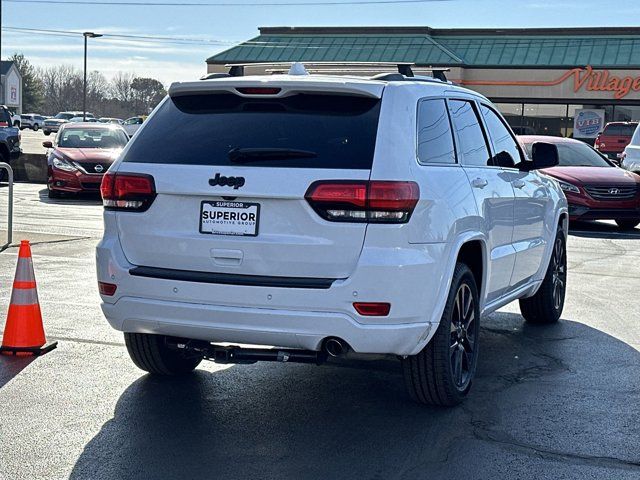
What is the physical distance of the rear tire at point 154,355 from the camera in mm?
6211

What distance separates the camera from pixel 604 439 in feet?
17.6

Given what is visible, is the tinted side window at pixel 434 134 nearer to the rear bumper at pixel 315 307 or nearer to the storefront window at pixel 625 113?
the rear bumper at pixel 315 307

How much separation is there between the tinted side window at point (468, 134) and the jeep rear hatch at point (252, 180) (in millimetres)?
1051

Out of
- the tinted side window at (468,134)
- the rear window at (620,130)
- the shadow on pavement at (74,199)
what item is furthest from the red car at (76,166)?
the rear window at (620,130)

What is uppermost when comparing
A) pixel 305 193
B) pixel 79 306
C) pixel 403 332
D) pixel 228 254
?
pixel 305 193

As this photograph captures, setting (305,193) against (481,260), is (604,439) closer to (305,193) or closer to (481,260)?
(481,260)

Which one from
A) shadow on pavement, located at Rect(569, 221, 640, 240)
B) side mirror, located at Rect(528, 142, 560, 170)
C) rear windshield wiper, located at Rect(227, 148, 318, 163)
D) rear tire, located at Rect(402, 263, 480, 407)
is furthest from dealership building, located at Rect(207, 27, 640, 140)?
rear windshield wiper, located at Rect(227, 148, 318, 163)

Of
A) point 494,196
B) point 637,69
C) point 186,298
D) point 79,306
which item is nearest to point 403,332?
point 186,298

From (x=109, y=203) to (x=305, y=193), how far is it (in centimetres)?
122

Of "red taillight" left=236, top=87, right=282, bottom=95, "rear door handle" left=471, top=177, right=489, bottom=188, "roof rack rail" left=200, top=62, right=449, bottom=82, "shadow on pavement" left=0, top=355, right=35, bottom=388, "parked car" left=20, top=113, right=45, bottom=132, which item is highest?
"roof rack rail" left=200, top=62, right=449, bottom=82

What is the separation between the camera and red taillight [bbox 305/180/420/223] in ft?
16.7

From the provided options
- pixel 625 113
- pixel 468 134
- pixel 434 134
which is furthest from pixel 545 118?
pixel 434 134

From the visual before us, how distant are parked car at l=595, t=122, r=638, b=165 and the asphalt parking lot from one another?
97.3 ft

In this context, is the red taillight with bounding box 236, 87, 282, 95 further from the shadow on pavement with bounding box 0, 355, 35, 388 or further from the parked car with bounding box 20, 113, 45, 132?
the parked car with bounding box 20, 113, 45, 132
